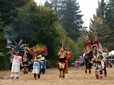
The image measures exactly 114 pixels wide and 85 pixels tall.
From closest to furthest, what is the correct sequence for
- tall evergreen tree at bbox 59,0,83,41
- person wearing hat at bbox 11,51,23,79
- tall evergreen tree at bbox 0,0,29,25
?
person wearing hat at bbox 11,51,23,79 < tall evergreen tree at bbox 0,0,29,25 < tall evergreen tree at bbox 59,0,83,41

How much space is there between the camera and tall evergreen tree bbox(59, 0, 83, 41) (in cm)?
7600

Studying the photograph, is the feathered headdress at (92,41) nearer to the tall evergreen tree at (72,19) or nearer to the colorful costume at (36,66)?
the colorful costume at (36,66)

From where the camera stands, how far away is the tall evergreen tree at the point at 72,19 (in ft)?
249

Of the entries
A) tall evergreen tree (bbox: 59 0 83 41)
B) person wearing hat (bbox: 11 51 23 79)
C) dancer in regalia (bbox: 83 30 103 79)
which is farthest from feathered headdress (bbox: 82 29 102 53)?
tall evergreen tree (bbox: 59 0 83 41)

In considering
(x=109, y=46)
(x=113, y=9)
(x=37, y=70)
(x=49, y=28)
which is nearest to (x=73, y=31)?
(x=113, y=9)

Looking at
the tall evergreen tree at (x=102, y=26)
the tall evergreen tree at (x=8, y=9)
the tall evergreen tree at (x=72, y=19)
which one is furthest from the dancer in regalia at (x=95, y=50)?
the tall evergreen tree at (x=72, y=19)

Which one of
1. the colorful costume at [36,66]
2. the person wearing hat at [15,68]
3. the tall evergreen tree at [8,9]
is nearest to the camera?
the colorful costume at [36,66]

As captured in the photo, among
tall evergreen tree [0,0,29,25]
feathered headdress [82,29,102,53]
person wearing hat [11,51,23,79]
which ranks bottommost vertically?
person wearing hat [11,51,23,79]

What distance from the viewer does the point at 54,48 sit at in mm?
37938

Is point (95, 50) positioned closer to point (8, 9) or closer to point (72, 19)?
point (8, 9)

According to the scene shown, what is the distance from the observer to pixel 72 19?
78312mm

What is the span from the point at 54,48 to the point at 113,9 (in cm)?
3413

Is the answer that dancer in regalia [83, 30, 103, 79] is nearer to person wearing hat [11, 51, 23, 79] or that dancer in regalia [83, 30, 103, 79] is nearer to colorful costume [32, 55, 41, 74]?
colorful costume [32, 55, 41, 74]

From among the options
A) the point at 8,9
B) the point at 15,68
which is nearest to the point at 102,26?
the point at 8,9
